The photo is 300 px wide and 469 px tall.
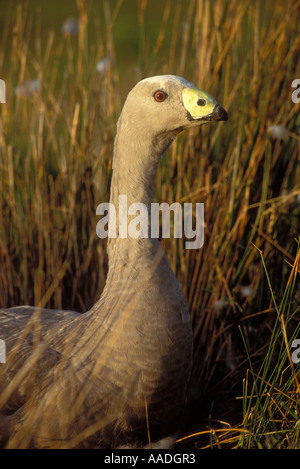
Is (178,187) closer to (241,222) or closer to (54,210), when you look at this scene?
(241,222)

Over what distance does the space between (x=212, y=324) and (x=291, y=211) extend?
1.84ft

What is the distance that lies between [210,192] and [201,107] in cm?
64

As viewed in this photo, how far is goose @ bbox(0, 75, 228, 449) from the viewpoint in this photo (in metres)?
1.82

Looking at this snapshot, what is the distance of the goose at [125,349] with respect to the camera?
5.97ft

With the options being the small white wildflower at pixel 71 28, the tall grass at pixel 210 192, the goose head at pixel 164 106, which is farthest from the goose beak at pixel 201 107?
the small white wildflower at pixel 71 28

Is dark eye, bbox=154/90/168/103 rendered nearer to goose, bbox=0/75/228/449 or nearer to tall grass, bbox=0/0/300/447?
goose, bbox=0/75/228/449

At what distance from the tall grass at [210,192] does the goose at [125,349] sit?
472 millimetres

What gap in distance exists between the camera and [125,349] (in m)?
1.84

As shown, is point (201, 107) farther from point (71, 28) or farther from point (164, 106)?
point (71, 28)

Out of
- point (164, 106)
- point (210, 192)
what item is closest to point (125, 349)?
point (164, 106)

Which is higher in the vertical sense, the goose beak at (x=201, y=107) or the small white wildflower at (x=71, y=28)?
the small white wildflower at (x=71, y=28)

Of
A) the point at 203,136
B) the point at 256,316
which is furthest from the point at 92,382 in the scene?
the point at 203,136

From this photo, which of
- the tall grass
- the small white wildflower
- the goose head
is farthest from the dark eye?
the small white wildflower

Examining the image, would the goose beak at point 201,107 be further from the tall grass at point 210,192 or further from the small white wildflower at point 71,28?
the small white wildflower at point 71,28
